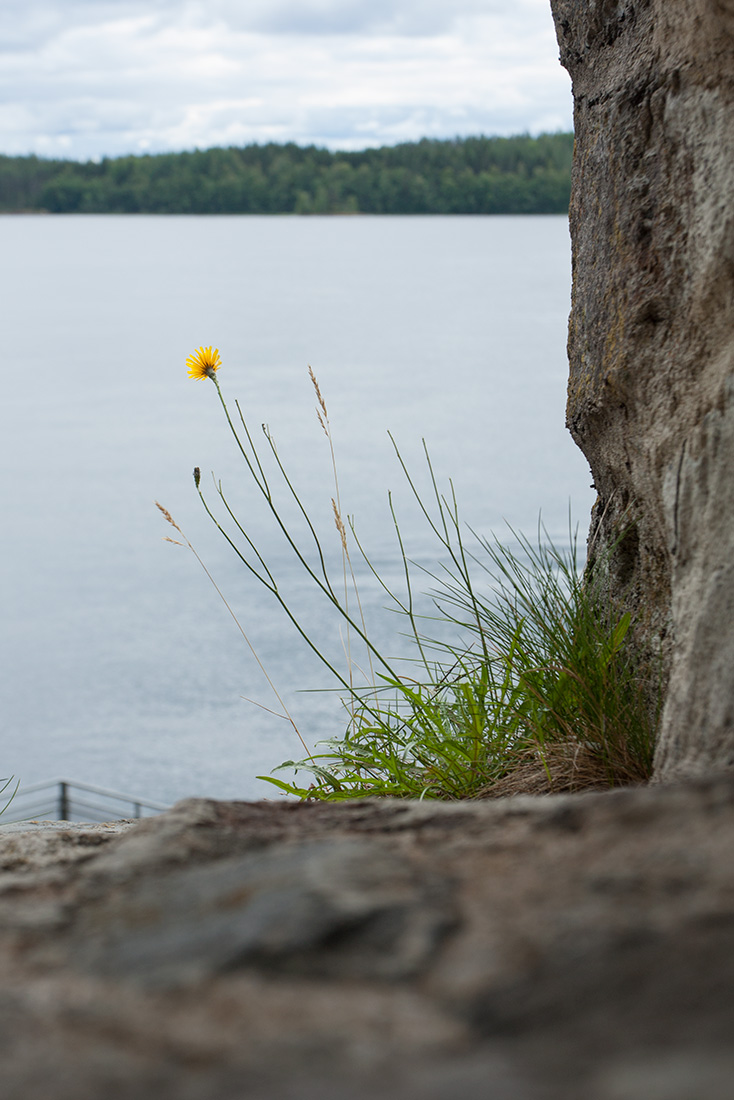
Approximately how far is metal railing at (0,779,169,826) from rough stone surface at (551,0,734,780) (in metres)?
2.48

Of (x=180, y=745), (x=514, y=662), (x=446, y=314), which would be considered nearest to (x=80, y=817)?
(x=180, y=745)

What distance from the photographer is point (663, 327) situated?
2.12m

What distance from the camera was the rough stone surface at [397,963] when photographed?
78cm

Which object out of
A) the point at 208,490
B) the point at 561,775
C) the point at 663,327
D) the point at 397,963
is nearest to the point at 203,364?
the point at 663,327

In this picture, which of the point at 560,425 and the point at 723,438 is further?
the point at 560,425

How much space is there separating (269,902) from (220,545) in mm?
11373

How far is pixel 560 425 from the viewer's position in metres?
17.0

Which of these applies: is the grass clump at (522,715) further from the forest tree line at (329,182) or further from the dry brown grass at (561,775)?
the forest tree line at (329,182)

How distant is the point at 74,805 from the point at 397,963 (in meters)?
8.86

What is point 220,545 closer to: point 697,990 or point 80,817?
point 80,817

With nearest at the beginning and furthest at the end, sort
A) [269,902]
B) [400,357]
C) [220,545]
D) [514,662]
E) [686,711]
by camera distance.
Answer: [269,902]
[686,711]
[514,662]
[220,545]
[400,357]

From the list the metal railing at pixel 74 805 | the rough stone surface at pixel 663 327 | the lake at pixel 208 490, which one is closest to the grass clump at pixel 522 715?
the rough stone surface at pixel 663 327

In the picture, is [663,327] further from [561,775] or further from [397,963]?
[397,963]

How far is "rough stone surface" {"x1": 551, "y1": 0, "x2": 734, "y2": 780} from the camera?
5.16 ft
